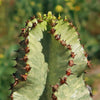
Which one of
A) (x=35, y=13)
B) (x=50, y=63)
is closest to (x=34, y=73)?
(x=50, y=63)

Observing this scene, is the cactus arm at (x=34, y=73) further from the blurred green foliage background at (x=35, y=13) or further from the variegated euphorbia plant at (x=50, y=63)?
the blurred green foliage background at (x=35, y=13)

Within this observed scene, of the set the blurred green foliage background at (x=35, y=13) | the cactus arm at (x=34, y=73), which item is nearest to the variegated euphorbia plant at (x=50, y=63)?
the cactus arm at (x=34, y=73)

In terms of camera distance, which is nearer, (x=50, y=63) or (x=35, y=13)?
(x=50, y=63)

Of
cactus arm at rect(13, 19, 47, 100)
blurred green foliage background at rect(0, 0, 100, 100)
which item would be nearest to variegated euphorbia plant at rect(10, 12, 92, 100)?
cactus arm at rect(13, 19, 47, 100)

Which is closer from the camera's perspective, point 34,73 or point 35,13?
point 34,73

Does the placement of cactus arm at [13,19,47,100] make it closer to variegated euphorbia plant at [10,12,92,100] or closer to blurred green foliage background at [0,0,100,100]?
variegated euphorbia plant at [10,12,92,100]

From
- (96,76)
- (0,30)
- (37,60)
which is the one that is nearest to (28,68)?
(37,60)

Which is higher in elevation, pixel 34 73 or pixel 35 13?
pixel 35 13

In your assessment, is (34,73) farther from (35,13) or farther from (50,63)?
(35,13)

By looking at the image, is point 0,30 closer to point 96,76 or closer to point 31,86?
point 96,76

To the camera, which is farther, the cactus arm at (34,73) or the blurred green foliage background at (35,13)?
the blurred green foliage background at (35,13)
